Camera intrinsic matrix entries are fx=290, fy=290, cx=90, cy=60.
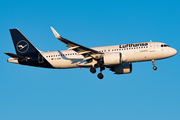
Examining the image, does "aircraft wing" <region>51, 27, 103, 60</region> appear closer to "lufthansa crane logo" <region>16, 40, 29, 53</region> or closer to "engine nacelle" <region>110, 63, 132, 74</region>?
"engine nacelle" <region>110, 63, 132, 74</region>

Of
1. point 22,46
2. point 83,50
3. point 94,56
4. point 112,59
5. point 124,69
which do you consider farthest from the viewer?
point 22,46

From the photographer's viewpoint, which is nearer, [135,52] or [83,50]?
[83,50]

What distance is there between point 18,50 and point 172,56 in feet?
79.8

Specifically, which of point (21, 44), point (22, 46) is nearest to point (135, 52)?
point (22, 46)

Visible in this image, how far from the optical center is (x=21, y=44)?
47594 mm

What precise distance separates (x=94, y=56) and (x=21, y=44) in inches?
514

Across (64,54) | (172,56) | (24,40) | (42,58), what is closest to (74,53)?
(64,54)

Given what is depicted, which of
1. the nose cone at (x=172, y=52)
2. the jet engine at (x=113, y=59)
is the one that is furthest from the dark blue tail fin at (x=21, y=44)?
the nose cone at (x=172, y=52)

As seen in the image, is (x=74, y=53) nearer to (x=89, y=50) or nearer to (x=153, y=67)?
(x=89, y=50)

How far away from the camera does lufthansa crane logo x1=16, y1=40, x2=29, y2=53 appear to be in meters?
47.1

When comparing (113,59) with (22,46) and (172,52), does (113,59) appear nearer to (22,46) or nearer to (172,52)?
(172,52)

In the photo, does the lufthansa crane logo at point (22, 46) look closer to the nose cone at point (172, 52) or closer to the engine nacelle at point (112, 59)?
the engine nacelle at point (112, 59)

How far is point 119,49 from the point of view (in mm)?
42938

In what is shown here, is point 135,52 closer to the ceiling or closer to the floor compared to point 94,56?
closer to the ceiling
